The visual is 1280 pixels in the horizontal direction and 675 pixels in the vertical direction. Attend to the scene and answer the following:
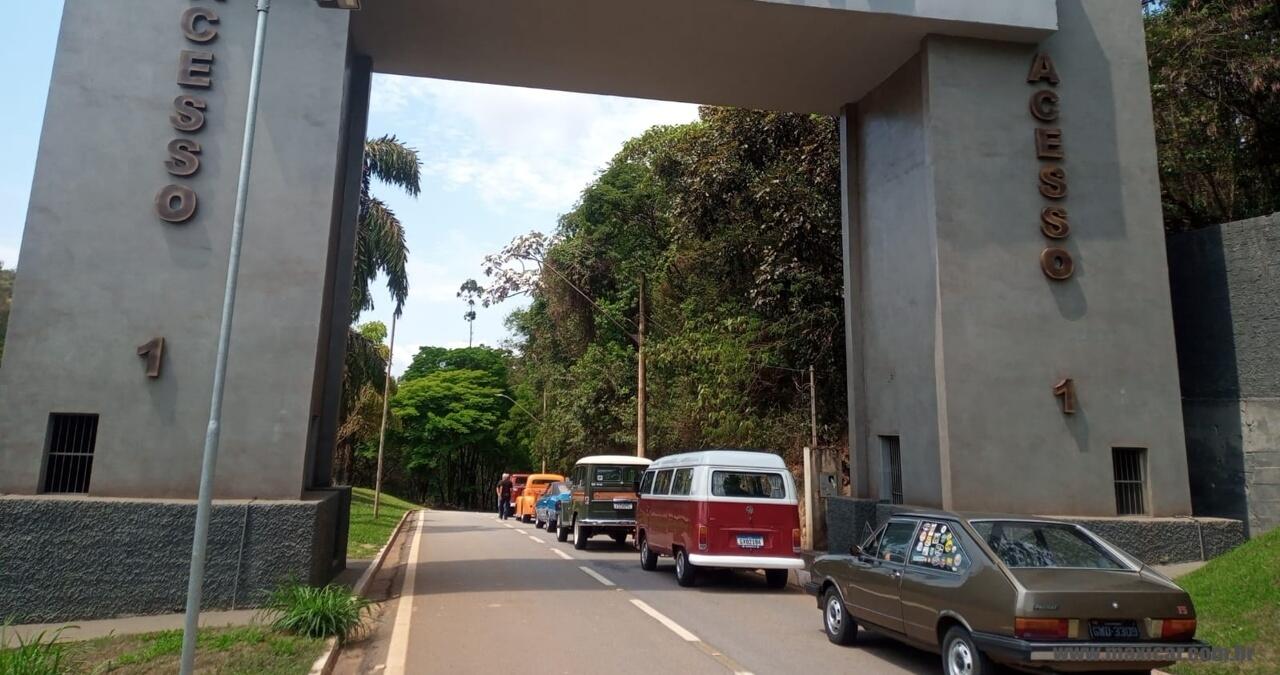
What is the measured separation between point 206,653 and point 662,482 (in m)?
8.69

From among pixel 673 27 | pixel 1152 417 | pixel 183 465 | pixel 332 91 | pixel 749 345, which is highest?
pixel 673 27

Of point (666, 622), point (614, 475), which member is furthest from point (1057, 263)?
point (614, 475)

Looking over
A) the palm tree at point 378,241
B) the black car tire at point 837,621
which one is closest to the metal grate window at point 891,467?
the black car tire at point 837,621

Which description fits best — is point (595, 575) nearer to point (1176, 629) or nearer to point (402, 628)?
point (402, 628)

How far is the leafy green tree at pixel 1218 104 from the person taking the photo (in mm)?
16625

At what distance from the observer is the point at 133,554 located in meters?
10.0

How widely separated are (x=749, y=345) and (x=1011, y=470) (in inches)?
433

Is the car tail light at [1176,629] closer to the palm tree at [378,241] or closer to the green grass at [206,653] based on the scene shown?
the green grass at [206,653]

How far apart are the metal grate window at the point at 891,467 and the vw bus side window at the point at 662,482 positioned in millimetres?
3809

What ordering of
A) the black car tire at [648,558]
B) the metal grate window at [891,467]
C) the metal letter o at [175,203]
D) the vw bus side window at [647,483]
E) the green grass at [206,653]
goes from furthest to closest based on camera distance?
the vw bus side window at [647,483]
the black car tire at [648,558]
the metal grate window at [891,467]
the metal letter o at [175,203]
the green grass at [206,653]

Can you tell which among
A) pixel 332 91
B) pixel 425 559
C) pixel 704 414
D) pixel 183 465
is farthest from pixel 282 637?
pixel 704 414

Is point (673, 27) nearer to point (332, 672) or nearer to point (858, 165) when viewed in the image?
point (858, 165)

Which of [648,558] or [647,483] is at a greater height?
[647,483]

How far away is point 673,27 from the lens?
14047 millimetres
